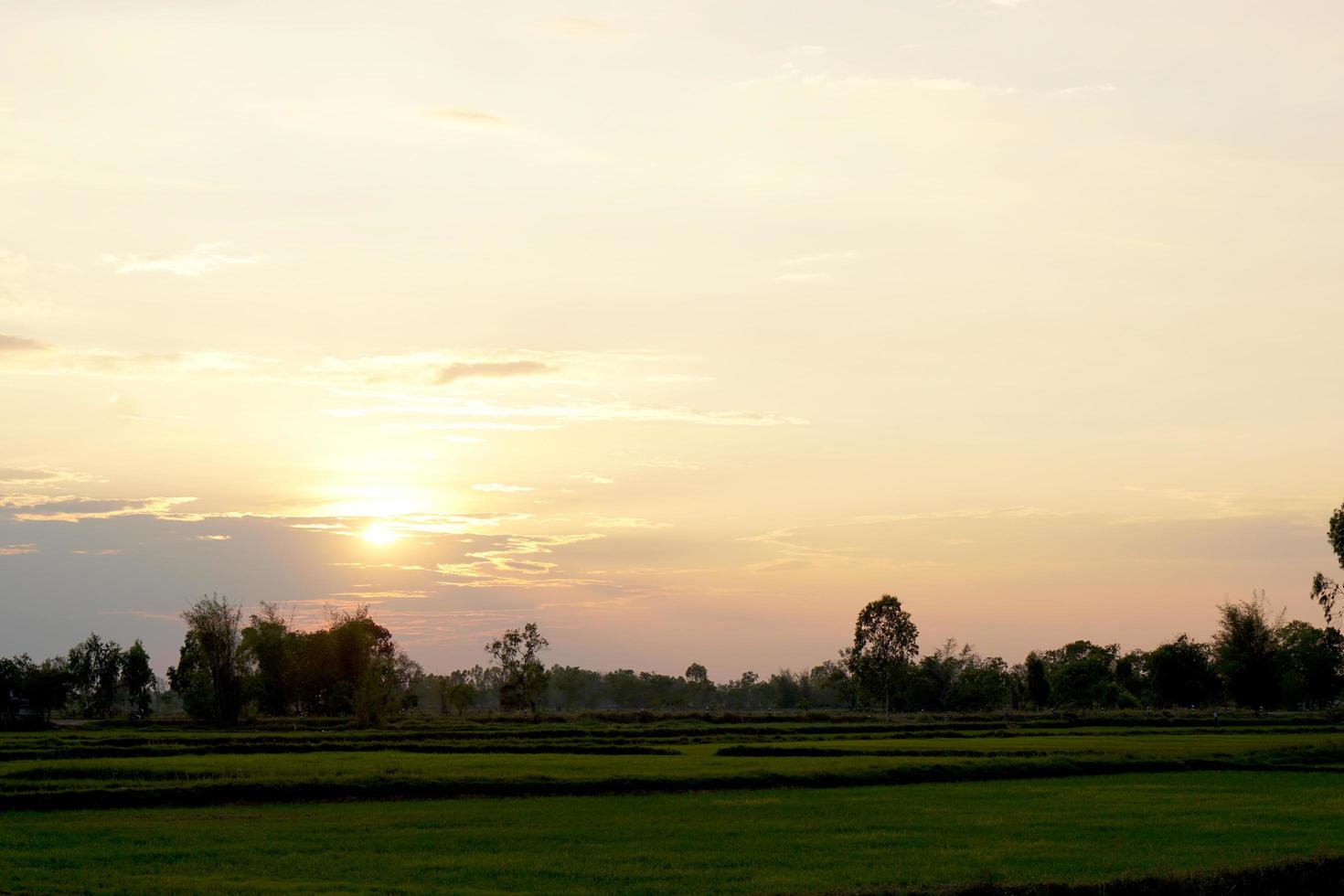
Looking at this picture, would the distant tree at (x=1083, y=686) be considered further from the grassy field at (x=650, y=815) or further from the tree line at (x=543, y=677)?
the grassy field at (x=650, y=815)

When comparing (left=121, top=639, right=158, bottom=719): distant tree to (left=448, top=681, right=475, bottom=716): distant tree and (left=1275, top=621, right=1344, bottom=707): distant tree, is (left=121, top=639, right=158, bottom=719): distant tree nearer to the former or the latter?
(left=448, top=681, right=475, bottom=716): distant tree

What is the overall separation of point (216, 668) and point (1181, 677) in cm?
9014

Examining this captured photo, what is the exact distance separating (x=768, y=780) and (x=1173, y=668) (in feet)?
301

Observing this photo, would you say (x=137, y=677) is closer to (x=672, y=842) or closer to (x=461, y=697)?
(x=461, y=697)

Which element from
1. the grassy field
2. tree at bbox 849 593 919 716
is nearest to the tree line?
tree at bbox 849 593 919 716

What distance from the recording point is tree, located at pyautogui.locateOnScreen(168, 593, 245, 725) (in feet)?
296

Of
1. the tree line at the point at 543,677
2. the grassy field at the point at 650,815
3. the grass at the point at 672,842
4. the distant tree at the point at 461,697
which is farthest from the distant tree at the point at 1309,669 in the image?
the grass at the point at 672,842

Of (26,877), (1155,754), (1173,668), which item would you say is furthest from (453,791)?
(1173,668)

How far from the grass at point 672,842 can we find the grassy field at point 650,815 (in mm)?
97

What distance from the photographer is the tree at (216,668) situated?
90188 mm

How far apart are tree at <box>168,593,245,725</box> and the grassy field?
36.4 meters

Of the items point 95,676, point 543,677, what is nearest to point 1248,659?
point 543,677

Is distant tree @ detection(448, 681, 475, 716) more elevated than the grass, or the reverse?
the grass

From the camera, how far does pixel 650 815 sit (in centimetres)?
2994
